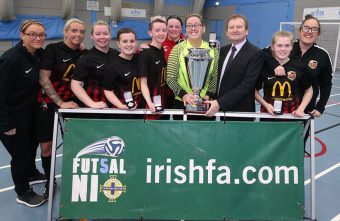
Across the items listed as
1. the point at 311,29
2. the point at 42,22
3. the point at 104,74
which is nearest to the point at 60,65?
the point at 104,74

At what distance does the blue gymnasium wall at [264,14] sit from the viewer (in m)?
15.7

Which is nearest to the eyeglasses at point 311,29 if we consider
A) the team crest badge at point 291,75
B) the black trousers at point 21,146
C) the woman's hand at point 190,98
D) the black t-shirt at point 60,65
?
the team crest badge at point 291,75

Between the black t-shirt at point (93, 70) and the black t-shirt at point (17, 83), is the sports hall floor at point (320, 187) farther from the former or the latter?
the black t-shirt at point (93, 70)

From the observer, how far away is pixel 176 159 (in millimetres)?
2400

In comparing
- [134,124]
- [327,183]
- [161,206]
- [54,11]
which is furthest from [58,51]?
[54,11]

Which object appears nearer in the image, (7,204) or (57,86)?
(57,86)

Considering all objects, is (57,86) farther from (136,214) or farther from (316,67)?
(316,67)

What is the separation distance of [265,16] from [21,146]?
16768 mm

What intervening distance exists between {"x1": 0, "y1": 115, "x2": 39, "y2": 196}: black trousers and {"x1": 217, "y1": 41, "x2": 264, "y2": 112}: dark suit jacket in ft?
6.39

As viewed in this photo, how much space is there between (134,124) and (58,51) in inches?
45.5

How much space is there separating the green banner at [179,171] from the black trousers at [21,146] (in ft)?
2.47

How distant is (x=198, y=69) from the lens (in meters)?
→ 2.48

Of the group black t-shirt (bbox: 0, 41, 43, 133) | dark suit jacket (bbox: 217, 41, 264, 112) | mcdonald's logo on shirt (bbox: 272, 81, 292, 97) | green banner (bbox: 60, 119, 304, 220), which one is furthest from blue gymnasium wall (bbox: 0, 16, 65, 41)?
mcdonald's logo on shirt (bbox: 272, 81, 292, 97)

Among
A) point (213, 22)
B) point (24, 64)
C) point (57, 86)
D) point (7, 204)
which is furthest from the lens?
point (213, 22)
